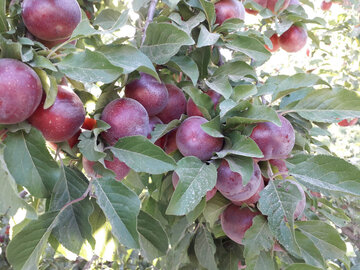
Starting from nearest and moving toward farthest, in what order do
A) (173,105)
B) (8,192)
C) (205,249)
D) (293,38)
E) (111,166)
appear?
(8,192), (111,166), (173,105), (205,249), (293,38)

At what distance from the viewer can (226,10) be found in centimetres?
102

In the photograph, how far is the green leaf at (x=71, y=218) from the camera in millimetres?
731

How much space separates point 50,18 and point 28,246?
483mm

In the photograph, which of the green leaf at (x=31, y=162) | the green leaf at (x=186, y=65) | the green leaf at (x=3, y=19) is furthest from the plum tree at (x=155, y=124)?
the green leaf at (x=3, y=19)

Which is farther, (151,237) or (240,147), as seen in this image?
(151,237)

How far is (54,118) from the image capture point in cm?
68

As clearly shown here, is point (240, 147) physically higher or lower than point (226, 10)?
lower

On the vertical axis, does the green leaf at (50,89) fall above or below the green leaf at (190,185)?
above

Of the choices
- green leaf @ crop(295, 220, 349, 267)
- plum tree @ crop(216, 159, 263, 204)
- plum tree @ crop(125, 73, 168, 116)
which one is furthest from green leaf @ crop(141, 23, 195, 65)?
green leaf @ crop(295, 220, 349, 267)

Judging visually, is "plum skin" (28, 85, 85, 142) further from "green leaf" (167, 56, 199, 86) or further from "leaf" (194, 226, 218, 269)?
"leaf" (194, 226, 218, 269)

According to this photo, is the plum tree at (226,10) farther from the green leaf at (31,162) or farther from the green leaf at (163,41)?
the green leaf at (31,162)

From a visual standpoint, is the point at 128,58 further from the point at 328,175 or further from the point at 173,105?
the point at 328,175

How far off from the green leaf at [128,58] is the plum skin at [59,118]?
0.41 feet

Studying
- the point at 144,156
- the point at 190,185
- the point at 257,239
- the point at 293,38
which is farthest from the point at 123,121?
the point at 293,38
